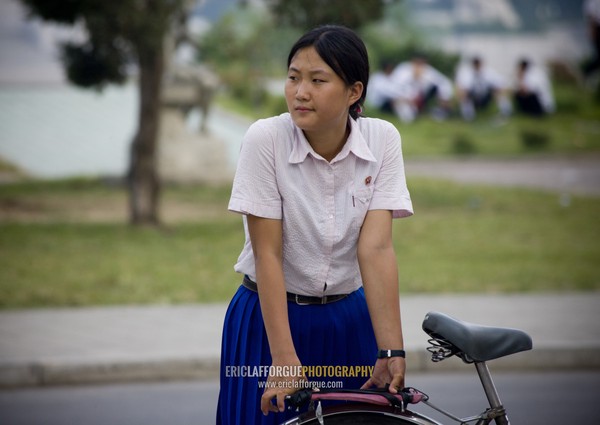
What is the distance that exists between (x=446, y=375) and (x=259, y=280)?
4407 millimetres

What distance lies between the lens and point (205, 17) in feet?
63.7

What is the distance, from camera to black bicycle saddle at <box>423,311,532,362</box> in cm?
277

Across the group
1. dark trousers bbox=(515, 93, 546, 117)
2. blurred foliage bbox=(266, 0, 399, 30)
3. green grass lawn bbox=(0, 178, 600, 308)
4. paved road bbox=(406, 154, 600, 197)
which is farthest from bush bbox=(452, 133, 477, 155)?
blurred foliage bbox=(266, 0, 399, 30)

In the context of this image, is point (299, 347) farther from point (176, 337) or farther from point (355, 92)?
point (176, 337)

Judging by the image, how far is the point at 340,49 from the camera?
2805mm

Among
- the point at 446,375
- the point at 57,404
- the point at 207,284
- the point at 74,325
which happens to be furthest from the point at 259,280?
the point at 207,284

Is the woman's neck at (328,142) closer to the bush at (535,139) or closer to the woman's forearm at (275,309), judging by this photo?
the woman's forearm at (275,309)

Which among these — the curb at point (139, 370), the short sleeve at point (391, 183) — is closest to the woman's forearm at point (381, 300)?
the short sleeve at point (391, 183)

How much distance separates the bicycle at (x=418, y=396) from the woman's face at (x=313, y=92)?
611mm

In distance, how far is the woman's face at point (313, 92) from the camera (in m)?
2.80

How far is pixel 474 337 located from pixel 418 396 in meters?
0.23

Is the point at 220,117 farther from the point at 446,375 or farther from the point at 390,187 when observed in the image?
the point at 390,187

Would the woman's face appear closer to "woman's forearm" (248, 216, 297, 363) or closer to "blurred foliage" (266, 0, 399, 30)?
"woman's forearm" (248, 216, 297, 363)

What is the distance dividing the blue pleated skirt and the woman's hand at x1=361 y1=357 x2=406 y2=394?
5.7 inches
